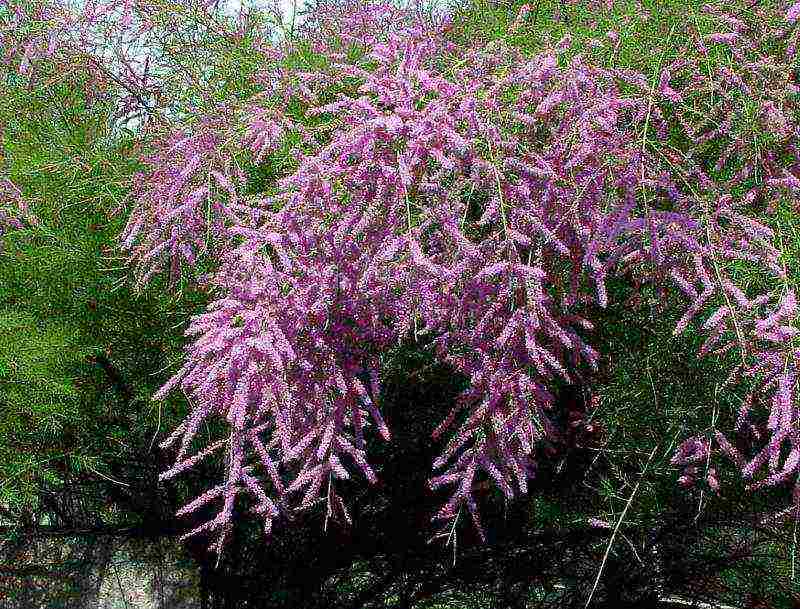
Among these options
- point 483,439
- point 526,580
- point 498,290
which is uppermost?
point 498,290

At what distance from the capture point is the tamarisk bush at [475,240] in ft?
4.26

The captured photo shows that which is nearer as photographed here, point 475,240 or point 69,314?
point 475,240

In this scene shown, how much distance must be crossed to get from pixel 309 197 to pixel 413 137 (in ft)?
0.61

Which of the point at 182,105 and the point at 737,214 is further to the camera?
the point at 182,105

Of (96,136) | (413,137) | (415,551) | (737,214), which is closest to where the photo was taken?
(413,137)

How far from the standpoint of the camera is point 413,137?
1.31 meters

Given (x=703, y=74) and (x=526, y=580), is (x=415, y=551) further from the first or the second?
(x=703, y=74)

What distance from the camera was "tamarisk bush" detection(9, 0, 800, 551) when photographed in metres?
1.30

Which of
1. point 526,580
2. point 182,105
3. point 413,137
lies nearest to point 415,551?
point 526,580

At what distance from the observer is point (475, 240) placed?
5.36 feet

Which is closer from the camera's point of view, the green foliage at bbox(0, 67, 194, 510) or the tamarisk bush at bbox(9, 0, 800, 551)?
the tamarisk bush at bbox(9, 0, 800, 551)

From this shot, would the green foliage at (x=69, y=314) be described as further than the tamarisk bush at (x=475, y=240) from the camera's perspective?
Yes

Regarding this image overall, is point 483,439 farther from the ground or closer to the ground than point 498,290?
closer to the ground

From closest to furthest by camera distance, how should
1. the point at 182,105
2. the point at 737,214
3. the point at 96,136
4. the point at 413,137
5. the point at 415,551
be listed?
the point at 413,137 < the point at 737,214 < the point at 182,105 < the point at 96,136 < the point at 415,551
